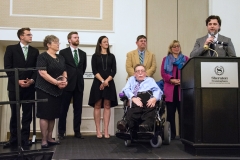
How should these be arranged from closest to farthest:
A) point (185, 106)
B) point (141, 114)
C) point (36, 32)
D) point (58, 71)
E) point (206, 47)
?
point (206, 47) < point (185, 106) < point (141, 114) < point (58, 71) < point (36, 32)

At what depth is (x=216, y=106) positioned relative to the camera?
262 centimetres

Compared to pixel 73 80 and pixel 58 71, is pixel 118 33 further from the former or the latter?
pixel 58 71

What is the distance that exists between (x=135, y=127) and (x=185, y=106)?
2.00ft

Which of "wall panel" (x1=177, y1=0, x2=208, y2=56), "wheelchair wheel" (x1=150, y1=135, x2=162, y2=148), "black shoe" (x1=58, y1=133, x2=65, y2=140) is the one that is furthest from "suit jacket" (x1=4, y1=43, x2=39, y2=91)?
"wall panel" (x1=177, y1=0, x2=208, y2=56)

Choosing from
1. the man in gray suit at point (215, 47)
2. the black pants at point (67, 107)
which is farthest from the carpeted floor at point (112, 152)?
the man in gray suit at point (215, 47)

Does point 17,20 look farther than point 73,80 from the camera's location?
Yes

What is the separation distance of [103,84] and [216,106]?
5.96 feet

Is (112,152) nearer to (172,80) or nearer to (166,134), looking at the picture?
(166,134)

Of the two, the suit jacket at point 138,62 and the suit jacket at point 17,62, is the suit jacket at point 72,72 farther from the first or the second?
the suit jacket at point 138,62

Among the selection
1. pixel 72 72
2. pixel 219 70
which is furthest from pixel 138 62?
pixel 219 70

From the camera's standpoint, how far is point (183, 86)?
10.2 feet

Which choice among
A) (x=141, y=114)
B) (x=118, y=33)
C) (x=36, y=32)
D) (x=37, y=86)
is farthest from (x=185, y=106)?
(x=36, y=32)

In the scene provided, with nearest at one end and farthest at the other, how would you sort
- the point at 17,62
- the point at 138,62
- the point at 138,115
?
the point at 138,115
the point at 17,62
the point at 138,62

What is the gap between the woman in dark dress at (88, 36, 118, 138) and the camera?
4.09 meters
